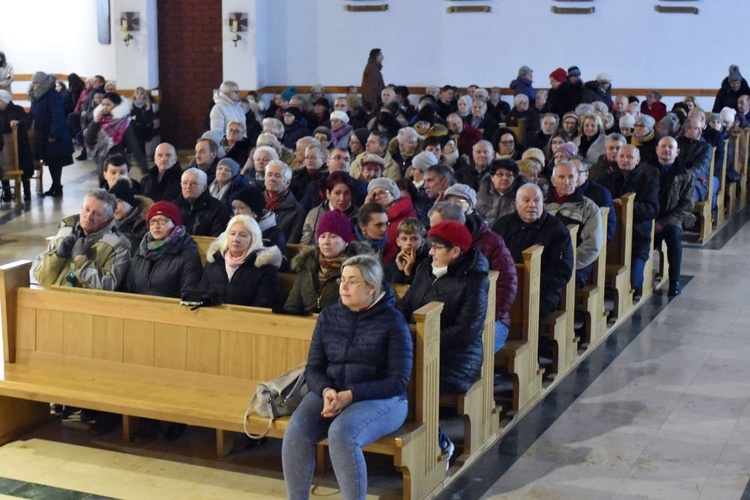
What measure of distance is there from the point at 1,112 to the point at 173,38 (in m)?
4.76

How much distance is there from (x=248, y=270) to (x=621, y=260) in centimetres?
333

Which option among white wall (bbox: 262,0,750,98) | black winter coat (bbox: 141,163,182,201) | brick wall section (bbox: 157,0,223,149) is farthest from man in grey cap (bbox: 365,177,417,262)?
brick wall section (bbox: 157,0,223,149)

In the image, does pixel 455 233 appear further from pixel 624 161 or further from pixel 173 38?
pixel 173 38

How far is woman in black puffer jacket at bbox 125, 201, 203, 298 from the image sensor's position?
5.97 metres

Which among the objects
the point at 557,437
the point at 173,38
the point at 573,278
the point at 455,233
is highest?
the point at 173,38

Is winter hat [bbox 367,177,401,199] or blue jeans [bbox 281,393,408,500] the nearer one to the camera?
blue jeans [bbox 281,393,408,500]

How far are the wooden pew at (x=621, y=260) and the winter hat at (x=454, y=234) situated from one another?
2.86m

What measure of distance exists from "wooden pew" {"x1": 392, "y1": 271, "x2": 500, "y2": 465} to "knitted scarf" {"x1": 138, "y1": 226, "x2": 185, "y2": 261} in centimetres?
127

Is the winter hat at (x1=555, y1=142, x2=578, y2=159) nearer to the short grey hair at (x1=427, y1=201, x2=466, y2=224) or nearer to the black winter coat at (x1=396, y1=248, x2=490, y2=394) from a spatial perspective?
the short grey hair at (x1=427, y1=201, x2=466, y2=224)

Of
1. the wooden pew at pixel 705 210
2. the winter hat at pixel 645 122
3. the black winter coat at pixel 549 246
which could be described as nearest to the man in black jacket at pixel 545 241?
the black winter coat at pixel 549 246

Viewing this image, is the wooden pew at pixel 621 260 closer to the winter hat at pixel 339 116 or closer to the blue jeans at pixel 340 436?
the blue jeans at pixel 340 436

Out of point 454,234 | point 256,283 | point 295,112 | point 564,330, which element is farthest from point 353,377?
point 295,112

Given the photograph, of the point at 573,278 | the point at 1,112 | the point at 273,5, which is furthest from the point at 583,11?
the point at 573,278

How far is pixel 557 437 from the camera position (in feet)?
18.7
